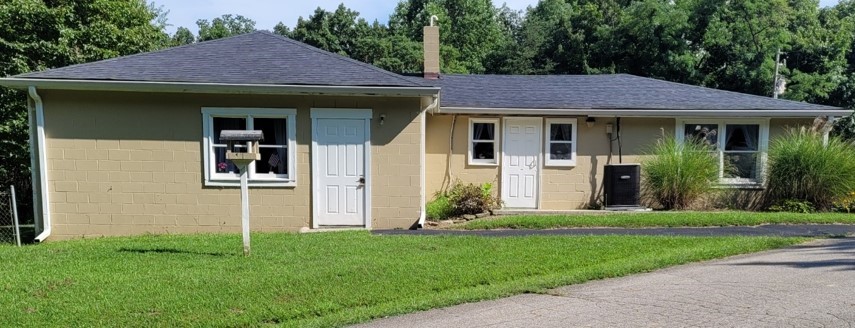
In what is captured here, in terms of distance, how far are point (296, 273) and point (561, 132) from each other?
26.2ft

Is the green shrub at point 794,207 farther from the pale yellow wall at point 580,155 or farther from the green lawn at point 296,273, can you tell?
the green lawn at point 296,273

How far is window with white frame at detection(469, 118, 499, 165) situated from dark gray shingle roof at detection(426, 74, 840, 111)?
48cm

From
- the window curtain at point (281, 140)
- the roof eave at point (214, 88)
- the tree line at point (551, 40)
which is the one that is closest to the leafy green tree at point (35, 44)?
the tree line at point (551, 40)

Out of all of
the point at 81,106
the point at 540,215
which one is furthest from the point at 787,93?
the point at 81,106

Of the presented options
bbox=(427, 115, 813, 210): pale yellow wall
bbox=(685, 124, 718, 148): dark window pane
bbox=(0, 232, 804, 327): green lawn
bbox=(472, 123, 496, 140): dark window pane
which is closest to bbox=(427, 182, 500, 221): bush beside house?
bbox=(427, 115, 813, 210): pale yellow wall

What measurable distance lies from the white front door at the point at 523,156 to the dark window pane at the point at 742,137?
14.3 ft

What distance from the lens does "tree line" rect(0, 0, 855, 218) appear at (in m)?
14.3

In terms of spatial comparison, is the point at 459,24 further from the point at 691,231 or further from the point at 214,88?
the point at 691,231

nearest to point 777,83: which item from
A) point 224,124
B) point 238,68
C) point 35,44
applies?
point 238,68

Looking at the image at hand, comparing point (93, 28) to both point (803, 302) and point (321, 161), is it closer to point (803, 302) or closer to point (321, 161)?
point (321, 161)

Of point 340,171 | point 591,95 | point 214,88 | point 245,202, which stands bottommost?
point 245,202

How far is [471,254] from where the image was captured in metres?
6.99

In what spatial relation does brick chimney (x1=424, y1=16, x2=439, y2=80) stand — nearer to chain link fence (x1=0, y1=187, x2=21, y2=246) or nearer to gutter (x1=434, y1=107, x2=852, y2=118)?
gutter (x1=434, y1=107, x2=852, y2=118)

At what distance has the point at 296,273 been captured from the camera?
5.96m
